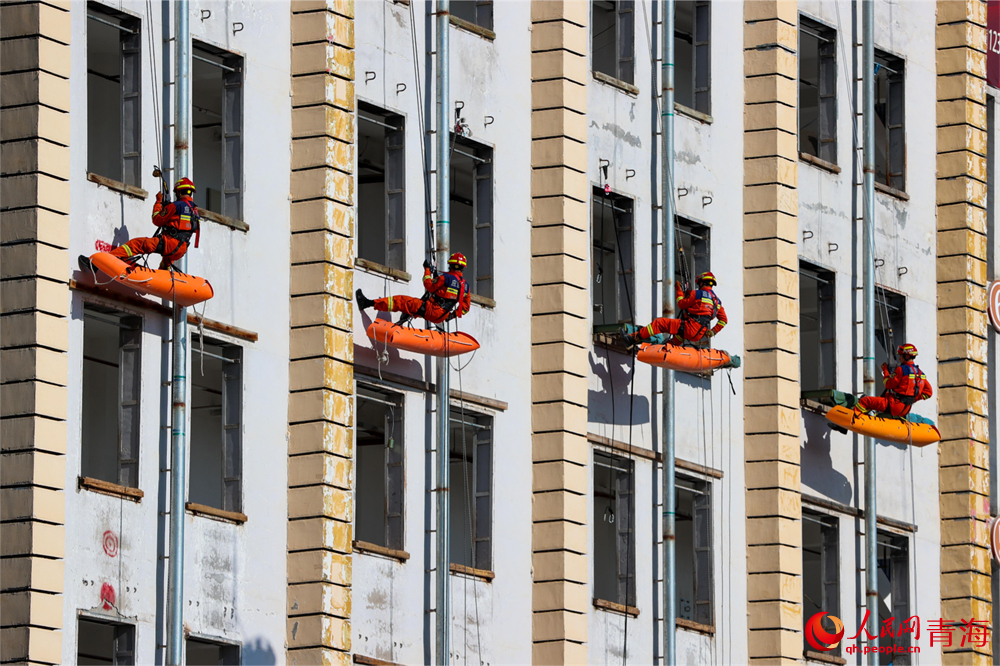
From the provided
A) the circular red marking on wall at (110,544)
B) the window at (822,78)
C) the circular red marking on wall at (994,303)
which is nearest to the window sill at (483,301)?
the circular red marking on wall at (110,544)

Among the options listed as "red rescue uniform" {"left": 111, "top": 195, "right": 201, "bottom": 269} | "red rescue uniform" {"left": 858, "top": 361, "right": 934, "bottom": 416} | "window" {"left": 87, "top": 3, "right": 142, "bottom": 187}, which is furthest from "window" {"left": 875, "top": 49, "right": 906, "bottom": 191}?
"red rescue uniform" {"left": 111, "top": 195, "right": 201, "bottom": 269}

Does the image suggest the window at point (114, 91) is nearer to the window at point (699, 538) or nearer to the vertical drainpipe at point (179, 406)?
the vertical drainpipe at point (179, 406)

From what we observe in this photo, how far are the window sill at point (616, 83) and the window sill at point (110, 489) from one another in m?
14.7

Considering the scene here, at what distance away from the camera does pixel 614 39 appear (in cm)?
5366

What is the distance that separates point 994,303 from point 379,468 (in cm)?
1831

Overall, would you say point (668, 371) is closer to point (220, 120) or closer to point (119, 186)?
point (220, 120)

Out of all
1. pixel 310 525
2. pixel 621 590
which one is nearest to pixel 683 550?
pixel 621 590

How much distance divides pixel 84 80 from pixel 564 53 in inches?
465

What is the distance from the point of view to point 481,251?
49312 millimetres

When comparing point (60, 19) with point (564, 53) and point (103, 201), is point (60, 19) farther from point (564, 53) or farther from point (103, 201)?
point (564, 53)

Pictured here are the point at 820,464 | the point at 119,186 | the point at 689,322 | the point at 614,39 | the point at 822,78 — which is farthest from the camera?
the point at 822,78

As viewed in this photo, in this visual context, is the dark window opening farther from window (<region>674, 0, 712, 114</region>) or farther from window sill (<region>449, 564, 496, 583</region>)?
window (<region>674, 0, 712, 114</region>)

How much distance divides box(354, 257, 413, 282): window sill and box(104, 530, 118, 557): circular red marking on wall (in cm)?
763

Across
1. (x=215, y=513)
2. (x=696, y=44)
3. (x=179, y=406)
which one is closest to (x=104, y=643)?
(x=215, y=513)
